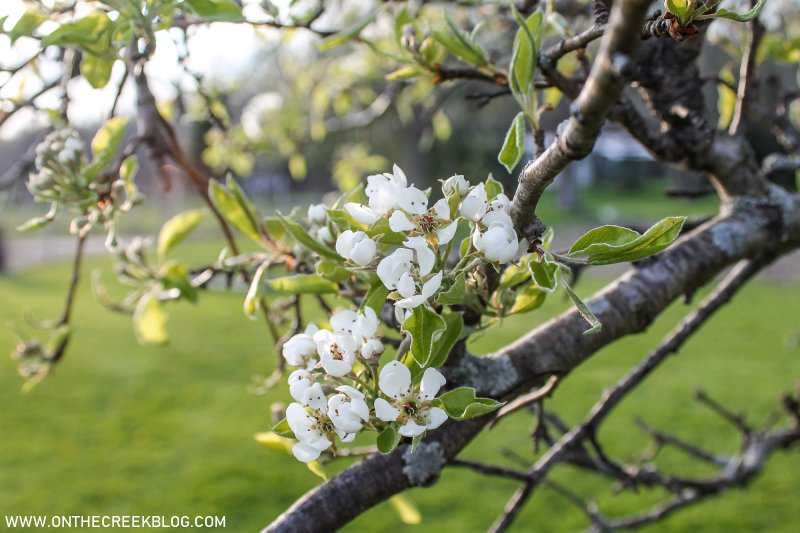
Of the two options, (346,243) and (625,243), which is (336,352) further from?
(625,243)

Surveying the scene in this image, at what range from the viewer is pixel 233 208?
101 centimetres

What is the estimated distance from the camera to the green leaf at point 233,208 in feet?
3.26

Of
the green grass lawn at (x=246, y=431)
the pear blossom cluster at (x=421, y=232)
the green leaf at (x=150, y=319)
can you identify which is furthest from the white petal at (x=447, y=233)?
the green grass lawn at (x=246, y=431)

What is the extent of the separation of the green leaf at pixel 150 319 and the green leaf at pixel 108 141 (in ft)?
0.82

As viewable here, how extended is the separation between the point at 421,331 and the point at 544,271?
0.10 m

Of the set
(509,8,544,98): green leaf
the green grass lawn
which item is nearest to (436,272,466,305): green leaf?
(509,8,544,98): green leaf

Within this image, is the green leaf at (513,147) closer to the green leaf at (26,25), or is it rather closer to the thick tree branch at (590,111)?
the thick tree branch at (590,111)

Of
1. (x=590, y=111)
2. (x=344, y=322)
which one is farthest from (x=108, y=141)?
(x=590, y=111)

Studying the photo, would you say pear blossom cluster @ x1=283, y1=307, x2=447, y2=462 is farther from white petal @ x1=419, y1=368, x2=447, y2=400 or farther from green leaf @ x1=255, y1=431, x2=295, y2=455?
green leaf @ x1=255, y1=431, x2=295, y2=455

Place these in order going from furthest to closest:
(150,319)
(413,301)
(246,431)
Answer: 1. (246,431)
2. (150,319)
3. (413,301)

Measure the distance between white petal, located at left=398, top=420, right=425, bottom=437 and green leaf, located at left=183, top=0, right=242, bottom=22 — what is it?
48cm

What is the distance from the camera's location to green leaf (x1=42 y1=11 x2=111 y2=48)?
0.80m

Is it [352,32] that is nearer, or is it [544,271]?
[544,271]

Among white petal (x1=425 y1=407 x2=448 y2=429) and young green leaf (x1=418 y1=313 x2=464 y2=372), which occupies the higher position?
young green leaf (x1=418 y1=313 x2=464 y2=372)
